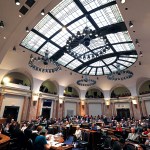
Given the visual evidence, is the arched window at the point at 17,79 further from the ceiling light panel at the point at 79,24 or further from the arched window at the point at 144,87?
the arched window at the point at 144,87

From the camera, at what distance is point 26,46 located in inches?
444

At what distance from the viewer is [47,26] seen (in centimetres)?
966

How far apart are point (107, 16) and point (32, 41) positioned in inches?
269

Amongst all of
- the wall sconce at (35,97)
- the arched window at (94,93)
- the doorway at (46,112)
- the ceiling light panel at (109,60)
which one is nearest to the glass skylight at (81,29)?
the ceiling light panel at (109,60)

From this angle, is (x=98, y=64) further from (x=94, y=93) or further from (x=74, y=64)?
(x=94, y=93)

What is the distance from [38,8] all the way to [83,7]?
3.64 metres

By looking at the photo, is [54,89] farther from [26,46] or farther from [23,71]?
[26,46]

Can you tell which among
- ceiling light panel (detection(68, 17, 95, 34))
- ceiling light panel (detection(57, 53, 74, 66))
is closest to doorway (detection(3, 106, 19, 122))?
ceiling light panel (detection(57, 53, 74, 66))

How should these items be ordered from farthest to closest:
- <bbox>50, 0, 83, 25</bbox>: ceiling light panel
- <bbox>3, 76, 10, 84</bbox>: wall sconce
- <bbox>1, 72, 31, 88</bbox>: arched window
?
<bbox>1, 72, 31, 88</bbox>: arched window → <bbox>3, 76, 10, 84</bbox>: wall sconce → <bbox>50, 0, 83, 25</bbox>: ceiling light panel

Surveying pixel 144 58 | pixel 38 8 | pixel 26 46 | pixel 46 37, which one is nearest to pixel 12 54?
pixel 26 46

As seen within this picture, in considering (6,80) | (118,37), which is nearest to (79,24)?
(118,37)

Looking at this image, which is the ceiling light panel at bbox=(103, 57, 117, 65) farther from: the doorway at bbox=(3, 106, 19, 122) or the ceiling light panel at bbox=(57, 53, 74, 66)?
the doorway at bbox=(3, 106, 19, 122)

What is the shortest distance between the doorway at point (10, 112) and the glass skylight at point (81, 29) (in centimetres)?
746

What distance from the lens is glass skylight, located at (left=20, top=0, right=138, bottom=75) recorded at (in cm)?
810
